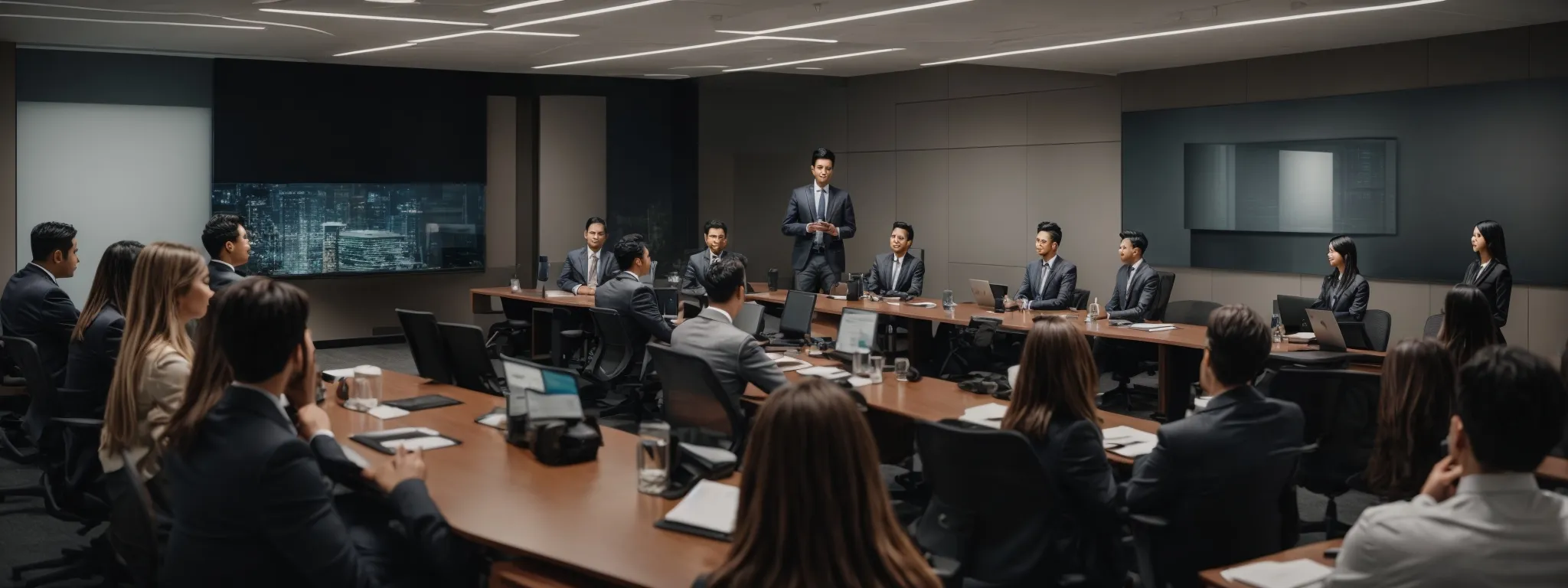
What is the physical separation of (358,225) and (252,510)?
384 inches

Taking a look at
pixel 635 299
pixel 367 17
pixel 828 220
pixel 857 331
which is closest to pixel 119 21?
pixel 367 17

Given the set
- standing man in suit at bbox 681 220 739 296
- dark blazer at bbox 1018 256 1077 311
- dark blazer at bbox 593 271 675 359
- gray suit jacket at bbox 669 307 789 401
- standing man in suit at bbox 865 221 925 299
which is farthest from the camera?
standing man in suit at bbox 865 221 925 299

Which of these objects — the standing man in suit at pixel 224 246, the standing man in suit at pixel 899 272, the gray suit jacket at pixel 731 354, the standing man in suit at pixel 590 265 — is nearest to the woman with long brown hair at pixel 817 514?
the gray suit jacket at pixel 731 354

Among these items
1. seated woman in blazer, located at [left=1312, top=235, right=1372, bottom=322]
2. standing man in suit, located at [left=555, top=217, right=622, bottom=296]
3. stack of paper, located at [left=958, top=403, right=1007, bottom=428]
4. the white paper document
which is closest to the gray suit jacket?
stack of paper, located at [left=958, top=403, right=1007, bottom=428]

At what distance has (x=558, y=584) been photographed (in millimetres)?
2898

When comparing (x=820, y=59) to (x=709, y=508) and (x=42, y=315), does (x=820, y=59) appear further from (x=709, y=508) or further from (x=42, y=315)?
→ (x=709, y=508)

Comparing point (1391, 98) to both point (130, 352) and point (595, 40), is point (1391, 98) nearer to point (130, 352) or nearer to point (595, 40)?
point (595, 40)

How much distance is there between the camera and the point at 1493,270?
8.09 metres

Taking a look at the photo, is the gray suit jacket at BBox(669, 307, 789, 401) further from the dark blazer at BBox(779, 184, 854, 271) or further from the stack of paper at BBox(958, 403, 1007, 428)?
the dark blazer at BBox(779, 184, 854, 271)

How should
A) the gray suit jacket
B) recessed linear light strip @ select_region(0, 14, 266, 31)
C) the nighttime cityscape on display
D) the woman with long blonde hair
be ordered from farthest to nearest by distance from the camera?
1. the nighttime cityscape on display
2. recessed linear light strip @ select_region(0, 14, 266, 31)
3. the gray suit jacket
4. the woman with long blonde hair

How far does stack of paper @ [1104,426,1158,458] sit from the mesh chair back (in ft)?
9.09

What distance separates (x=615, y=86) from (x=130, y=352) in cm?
931

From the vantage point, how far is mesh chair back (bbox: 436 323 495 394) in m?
5.70

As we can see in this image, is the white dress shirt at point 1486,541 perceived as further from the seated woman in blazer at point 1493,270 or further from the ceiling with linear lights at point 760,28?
the seated woman in blazer at point 1493,270
